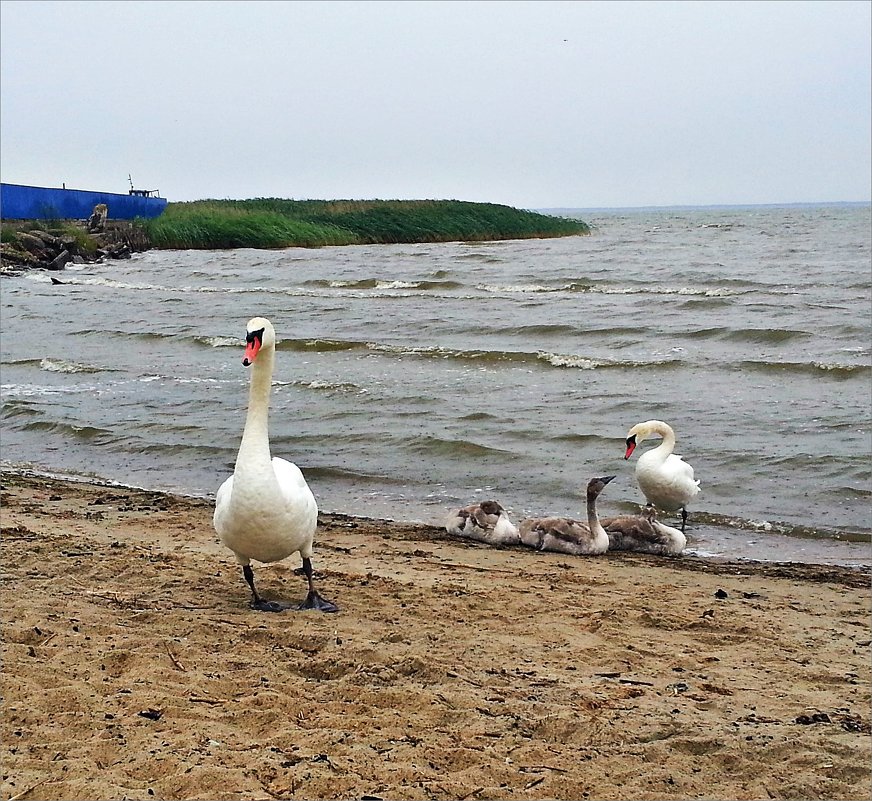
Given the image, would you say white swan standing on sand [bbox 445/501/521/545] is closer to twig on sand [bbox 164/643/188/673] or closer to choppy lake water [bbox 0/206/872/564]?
choppy lake water [bbox 0/206/872/564]

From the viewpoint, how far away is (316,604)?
5.38m

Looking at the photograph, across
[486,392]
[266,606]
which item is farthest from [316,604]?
[486,392]

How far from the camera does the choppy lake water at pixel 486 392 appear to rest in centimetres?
898

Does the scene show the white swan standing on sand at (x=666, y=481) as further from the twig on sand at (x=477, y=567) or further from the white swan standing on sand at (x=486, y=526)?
the twig on sand at (x=477, y=567)

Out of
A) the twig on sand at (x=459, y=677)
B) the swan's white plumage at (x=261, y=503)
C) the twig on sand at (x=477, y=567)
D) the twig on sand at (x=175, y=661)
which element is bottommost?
the twig on sand at (x=477, y=567)

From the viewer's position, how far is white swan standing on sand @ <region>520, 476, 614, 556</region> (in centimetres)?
730

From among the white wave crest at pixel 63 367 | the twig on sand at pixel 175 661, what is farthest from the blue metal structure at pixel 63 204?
the twig on sand at pixel 175 661

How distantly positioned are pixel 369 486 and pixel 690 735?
5711 mm

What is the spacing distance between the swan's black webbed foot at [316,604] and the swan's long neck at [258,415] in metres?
0.83

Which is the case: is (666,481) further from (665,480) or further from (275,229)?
(275,229)

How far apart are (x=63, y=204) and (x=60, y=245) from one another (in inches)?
359

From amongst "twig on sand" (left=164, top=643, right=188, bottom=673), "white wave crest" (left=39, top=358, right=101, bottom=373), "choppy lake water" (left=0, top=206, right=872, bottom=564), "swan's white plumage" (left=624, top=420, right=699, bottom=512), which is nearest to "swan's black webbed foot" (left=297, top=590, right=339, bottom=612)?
"twig on sand" (left=164, top=643, right=188, bottom=673)

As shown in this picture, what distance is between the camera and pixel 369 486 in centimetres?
923

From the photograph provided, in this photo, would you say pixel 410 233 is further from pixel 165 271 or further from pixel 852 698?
pixel 852 698
